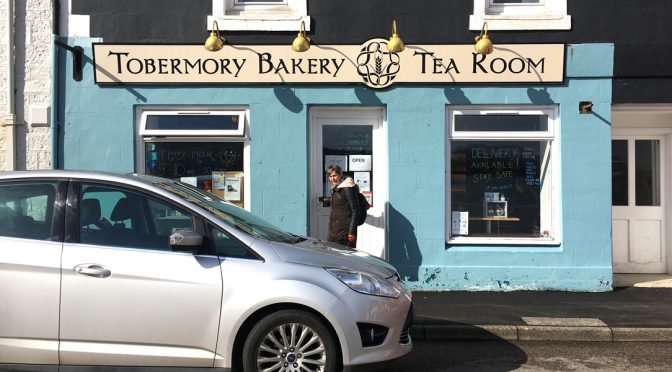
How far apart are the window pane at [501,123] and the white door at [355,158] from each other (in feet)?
3.84

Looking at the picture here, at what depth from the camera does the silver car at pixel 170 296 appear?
429 centimetres

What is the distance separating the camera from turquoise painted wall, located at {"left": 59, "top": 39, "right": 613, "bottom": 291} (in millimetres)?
8484

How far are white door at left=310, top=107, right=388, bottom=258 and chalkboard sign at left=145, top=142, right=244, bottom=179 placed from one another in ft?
3.69

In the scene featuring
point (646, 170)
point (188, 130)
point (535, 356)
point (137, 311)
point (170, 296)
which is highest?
point (188, 130)

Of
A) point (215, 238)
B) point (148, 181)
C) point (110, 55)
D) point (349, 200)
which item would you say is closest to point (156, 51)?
point (110, 55)

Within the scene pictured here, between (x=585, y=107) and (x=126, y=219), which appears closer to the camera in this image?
(x=126, y=219)

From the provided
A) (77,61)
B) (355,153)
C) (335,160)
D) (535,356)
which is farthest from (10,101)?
(535,356)

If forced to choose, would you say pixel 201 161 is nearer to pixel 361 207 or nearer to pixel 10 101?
pixel 361 207

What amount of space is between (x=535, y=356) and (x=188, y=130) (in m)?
5.42

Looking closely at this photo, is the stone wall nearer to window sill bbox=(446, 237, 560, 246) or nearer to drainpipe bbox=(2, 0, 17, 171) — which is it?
drainpipe bbox=(2, 0, 17, 171)

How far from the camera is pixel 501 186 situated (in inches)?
350

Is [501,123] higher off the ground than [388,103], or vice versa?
[388,103]

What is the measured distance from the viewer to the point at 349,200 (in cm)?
754

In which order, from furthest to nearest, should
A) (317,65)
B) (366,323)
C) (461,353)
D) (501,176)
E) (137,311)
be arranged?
1. (501,176)
2. (317,65)
3. (461,353)
4. (366,323)
5. (137,311)
